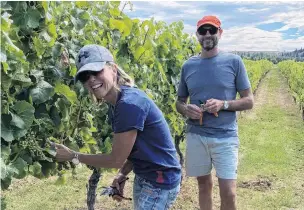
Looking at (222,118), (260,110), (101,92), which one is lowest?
(260,110)

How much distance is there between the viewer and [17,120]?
251 cm

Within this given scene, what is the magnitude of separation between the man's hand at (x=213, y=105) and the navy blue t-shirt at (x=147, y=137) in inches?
47.1

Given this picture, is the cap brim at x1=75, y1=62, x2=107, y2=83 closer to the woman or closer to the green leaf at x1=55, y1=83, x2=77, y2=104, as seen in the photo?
the woman

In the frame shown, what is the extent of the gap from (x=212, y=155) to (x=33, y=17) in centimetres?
210

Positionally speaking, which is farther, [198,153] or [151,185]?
[198,153]

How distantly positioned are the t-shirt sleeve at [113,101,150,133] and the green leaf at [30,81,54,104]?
63 centimetres

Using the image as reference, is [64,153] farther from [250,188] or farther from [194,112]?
[250,188]

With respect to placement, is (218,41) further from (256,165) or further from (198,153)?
(256,165)

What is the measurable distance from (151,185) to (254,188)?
5.28 meters

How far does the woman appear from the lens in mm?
2363

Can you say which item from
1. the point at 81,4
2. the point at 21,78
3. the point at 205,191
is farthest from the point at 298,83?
the point at 21,78

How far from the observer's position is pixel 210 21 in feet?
12.8

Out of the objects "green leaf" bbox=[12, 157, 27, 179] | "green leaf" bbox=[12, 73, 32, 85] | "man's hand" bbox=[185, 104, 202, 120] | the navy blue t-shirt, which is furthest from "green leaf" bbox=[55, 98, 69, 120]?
"man's hand" bbox=[185, 104, 202, 120]

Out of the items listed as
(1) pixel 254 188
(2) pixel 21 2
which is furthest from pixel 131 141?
(1) pixel 254 188
